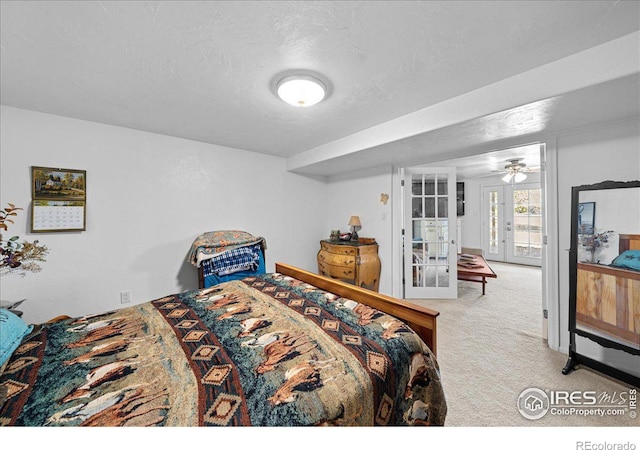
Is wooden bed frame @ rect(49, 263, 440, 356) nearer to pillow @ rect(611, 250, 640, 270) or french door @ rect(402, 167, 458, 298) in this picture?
pillow @ rect(611, 250, 640, 270)


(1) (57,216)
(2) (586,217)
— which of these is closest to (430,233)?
(2) (586,217)

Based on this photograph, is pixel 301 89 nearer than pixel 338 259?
Yes

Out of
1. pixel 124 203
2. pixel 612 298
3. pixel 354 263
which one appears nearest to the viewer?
pixel 612 298

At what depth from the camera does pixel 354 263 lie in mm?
3455

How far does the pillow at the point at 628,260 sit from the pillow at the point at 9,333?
354 centimetres

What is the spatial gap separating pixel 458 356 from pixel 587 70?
221cm

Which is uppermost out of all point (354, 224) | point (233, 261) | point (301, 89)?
point (301, 89)

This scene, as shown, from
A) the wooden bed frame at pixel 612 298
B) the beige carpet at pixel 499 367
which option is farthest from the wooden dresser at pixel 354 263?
the wooden bed frame at pixel 612 298

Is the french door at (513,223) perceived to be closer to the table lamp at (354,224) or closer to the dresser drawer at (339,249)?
the table lamp at (354,224)

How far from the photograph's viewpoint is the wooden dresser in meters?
3.45

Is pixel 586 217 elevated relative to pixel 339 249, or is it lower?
elevated

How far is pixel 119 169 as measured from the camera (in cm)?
261

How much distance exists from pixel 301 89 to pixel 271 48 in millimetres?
345

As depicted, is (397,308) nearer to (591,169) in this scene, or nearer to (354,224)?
(591,169)
